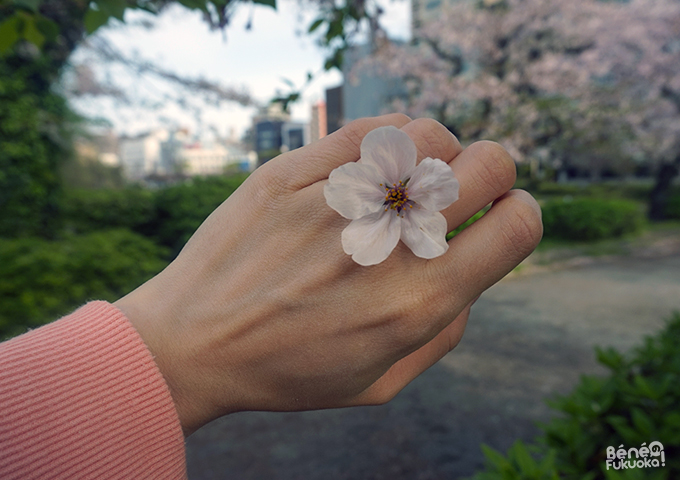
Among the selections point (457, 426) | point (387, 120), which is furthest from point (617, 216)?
point (387, 120)

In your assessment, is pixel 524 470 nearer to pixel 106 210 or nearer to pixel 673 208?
pixel 106 210

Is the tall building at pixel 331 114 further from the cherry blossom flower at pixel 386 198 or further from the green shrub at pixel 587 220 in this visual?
the green shrub at pixel 587 220

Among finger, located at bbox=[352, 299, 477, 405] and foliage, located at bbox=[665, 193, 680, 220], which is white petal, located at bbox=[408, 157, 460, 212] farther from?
foliage, located at bbox=[665, 193, 680, 220]

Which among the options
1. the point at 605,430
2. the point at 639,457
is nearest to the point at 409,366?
the point at 639,457

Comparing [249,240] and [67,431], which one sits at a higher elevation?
[249,240]

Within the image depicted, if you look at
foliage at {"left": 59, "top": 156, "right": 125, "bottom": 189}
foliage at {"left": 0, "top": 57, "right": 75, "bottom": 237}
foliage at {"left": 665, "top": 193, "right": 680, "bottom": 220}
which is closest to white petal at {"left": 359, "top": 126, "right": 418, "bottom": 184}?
foliage at {"left": 0, "top": 57, "right": 75, "bottom": 237}

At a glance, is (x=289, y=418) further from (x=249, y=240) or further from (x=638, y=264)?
(x=638, y=264)

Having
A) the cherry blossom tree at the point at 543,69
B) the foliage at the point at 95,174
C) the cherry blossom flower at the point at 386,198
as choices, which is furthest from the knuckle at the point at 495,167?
the foliage at the point at 95,174
